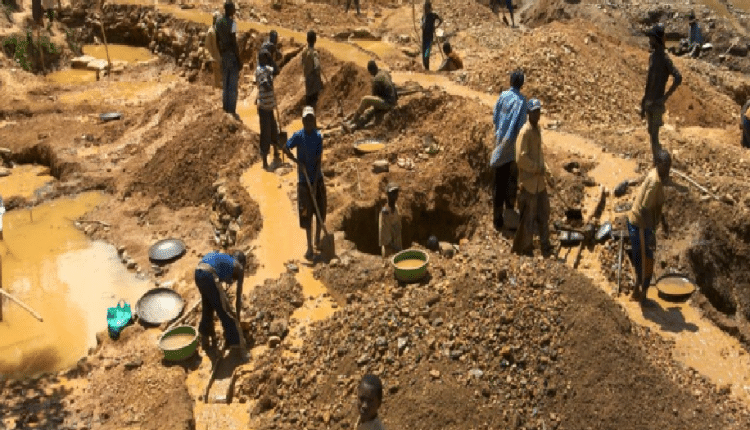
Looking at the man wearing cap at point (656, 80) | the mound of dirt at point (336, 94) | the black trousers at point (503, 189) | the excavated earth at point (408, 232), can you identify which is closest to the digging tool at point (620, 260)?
the excavated earth at point (408, 232)

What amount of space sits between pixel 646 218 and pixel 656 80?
8.72 feet

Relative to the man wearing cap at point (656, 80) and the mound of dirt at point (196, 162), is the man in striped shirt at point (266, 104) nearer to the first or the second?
the mound of dirt at point (196, 162)

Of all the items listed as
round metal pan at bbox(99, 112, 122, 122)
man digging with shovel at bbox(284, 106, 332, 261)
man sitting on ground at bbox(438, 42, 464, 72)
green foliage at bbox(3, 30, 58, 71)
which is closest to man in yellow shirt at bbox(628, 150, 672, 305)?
man digging with shovel at bbox(284, 106, 332, 261)

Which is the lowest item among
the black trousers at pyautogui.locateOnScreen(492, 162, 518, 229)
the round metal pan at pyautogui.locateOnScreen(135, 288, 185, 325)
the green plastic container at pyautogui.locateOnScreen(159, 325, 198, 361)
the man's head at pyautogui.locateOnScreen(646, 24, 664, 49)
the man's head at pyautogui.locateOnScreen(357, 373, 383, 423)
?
the round metal pan at pyautogui.locateOnScreen(135, 288, 185, 325)

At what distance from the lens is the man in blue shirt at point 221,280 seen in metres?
7.14

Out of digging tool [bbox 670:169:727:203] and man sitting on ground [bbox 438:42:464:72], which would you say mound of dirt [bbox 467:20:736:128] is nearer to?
man sitting on ground [bbox 438:42:464:72]

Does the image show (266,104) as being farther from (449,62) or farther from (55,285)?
(449,62)

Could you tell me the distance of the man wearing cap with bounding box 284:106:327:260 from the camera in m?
8.27

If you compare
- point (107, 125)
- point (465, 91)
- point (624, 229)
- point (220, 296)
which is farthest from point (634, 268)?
point (107, 125)

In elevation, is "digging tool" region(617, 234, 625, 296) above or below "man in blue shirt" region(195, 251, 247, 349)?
below

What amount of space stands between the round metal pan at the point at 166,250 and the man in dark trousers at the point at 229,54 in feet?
9.82

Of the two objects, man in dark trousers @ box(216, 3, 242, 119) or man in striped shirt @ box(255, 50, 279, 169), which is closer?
man in striped shirt @ box(255, 50, 279, 169)

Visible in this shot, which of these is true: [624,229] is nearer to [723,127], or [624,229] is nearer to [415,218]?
[415,218]

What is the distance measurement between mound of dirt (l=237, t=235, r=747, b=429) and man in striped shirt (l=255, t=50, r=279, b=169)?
424 cm
